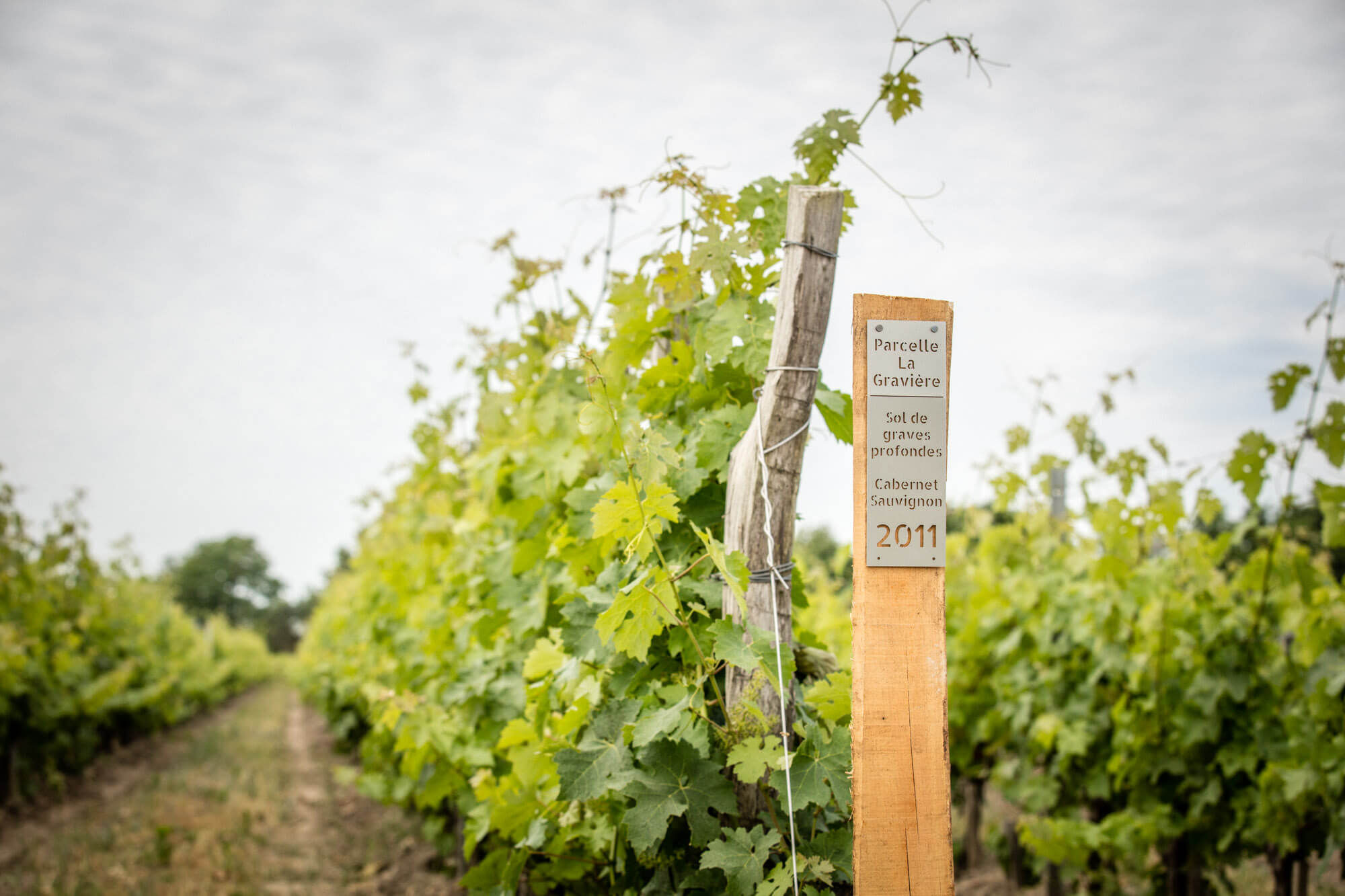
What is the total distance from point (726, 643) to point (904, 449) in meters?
0.53

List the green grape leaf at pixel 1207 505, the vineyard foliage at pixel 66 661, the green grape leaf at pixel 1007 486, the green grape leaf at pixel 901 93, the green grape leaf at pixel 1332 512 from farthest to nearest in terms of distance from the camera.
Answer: the vineyard foliage at pixel 66 661, the green grape leaf at pixel 1007 486, the green grape leaf at pixel 1207 505, the green grape leaf at pixel 1332 512, the green grape leaf at pixel 901 93

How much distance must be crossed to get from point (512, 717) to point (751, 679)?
1.79 metres

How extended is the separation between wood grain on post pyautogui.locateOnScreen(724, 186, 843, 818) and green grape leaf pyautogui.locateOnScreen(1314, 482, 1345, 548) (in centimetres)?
290

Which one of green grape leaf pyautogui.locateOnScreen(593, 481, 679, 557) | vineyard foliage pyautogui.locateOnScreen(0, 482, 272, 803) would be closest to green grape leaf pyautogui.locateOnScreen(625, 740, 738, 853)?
green grape leaf pyautogui.locateOnScreen(593, 481, 679, 557)

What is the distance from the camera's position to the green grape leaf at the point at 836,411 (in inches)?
86.4

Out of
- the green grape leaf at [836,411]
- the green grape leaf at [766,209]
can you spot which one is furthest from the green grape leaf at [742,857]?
the green grape leaf at [766,209]

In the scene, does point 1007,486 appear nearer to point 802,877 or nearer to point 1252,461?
point 1252,461

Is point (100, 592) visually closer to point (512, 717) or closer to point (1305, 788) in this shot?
point (512, 717)

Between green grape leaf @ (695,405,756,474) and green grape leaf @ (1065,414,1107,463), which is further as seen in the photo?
green grape leaf @ (1065,414,1107,463)

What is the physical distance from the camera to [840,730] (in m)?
1.83

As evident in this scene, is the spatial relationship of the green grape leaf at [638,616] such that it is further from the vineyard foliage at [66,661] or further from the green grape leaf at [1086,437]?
the vineyard foliage at [66,661]

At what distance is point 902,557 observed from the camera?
1722 millimetres

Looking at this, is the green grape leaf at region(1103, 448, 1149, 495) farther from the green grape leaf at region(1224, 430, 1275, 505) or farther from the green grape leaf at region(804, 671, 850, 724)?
the green grape leaf at region(804, 671, 850, 724)

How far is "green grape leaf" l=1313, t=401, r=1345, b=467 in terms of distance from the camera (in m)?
3.57
